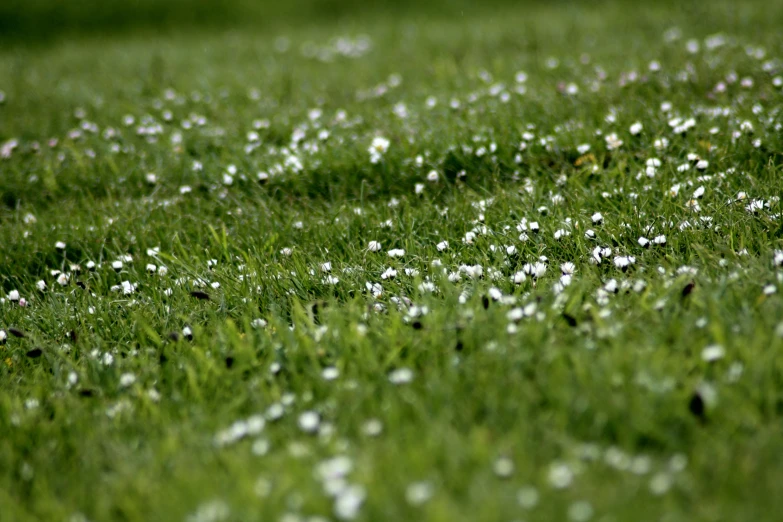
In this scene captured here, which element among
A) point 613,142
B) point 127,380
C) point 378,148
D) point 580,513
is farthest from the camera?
point 378,148

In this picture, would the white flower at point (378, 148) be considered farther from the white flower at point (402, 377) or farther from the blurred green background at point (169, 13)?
the blurred green background at point (169, 13)

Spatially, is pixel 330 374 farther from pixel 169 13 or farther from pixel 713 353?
pixel 169 13

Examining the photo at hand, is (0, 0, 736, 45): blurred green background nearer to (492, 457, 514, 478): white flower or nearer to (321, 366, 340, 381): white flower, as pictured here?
(321, 366, 340, 381): white flower

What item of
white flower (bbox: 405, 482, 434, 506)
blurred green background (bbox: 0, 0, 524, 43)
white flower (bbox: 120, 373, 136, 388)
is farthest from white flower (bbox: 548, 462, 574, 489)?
blurred green background (bbox: 0, 0, 524, 43)

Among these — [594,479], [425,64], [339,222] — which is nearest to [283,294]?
[339,222]

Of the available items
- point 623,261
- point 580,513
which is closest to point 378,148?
point 623,261

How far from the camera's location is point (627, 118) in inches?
190

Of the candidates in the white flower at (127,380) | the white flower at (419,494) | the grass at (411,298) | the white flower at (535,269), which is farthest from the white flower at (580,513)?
the white flower at (127,380)

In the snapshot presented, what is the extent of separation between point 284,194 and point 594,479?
345cm

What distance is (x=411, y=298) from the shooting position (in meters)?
3.30

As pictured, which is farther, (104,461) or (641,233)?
(641,233)

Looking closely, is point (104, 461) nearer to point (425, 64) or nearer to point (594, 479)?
point (594, 479)

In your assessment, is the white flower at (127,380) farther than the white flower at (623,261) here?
No

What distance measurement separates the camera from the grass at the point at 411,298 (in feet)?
6.71
